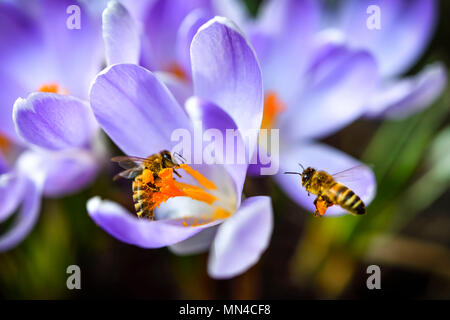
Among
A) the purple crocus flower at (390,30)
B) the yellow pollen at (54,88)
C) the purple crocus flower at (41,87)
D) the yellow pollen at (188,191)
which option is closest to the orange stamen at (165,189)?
the yellow pollen at (188,191)

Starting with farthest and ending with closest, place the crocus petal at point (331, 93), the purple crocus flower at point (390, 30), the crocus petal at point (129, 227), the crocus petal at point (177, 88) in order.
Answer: the purple crocus flower at point (390, 30) < the crocus petal at point (331, 93) < the crocus petal at point (177, 88) < the crocus petal at point (129, 227)

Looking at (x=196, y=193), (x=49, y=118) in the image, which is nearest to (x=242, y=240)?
(x=196, y=193)

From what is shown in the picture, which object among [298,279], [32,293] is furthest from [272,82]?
[32,293]

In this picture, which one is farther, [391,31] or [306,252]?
[306,252]

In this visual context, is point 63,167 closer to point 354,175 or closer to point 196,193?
point 196,193

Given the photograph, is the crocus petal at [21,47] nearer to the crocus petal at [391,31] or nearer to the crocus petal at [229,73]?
the crocus petal at [229,73]
